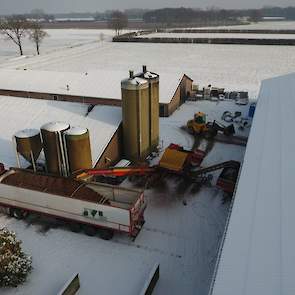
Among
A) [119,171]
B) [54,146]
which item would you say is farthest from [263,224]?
[54,146]

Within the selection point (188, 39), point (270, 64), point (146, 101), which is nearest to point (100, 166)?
point (146, 101)

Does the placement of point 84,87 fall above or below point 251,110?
above

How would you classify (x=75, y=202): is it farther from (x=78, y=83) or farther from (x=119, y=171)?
(x=78, y=83)

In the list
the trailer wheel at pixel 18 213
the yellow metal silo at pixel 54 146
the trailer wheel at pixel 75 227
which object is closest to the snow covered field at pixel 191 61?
the yellow metal silo at pixel 54 146

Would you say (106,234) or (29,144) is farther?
(29,144)

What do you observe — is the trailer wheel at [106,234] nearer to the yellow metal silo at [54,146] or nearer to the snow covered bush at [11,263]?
the snow covered bush at [11,263]

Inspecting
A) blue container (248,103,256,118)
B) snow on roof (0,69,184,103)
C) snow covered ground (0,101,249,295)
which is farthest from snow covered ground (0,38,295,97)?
snow covered ground (0,101,249,295)

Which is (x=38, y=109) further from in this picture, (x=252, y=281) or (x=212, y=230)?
(x=252, y=281)

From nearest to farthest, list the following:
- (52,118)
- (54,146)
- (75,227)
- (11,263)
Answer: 1. (11,263)
2. (75,227)
3. (54,146)
4. (52,118)
